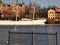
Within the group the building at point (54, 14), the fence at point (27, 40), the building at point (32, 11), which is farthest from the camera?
the building at point (32, 11)

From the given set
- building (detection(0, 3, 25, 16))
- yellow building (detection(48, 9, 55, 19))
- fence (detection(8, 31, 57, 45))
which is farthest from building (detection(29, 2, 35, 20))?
fence (detection(8, 31, 57, 45))

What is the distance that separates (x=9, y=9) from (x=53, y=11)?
13803 mm

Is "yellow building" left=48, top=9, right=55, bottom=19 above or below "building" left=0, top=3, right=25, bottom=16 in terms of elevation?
below

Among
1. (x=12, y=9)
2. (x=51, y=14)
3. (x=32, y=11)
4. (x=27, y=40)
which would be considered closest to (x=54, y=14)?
(x=51, y=14)

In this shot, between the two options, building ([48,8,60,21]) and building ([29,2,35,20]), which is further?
building ([29,2,35,20])

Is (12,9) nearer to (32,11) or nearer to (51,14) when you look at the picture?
(32,11)

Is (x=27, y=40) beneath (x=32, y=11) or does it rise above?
beneath

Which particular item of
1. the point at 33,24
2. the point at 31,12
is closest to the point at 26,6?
the point at 31,12

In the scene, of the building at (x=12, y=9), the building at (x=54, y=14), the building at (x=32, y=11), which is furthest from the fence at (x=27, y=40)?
the building at (x=32, y=11)

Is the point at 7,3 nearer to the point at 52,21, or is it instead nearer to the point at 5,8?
the point at 5,8

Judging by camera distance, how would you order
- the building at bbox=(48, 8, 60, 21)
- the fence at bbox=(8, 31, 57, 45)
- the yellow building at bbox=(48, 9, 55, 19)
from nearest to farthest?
the fence at bbox=(8, 31, 57, 45) → the building at bbox=(48, 8, 60, 21) → the yellow building at bbox=(48, 9, 55, 19)

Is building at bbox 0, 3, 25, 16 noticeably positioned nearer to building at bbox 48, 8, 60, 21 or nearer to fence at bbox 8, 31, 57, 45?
building at bbox 48, 8, 60, 21

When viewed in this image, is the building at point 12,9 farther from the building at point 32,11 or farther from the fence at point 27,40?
the fence at point 27,40

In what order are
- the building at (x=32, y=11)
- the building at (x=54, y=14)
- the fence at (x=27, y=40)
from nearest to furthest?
1. the fence at (x=27, y=40)
2. the building at (x=54, y=14)
3. the building at (x=32, y=11)
